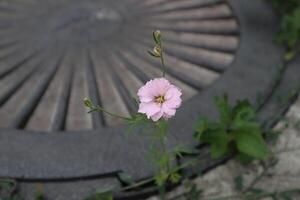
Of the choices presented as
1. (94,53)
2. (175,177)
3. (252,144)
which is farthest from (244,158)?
(94,53)

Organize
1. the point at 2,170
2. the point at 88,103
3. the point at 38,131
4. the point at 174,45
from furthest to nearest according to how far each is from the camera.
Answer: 1. the point at 174,45
2. the point at 38,131
3. the point at 2,170
4. the point at 88,103

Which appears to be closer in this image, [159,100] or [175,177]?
[159,100]

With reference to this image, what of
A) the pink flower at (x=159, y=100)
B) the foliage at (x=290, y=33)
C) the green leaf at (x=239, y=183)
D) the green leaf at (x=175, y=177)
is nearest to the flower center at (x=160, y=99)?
the pink flower at (x=159, y=100)

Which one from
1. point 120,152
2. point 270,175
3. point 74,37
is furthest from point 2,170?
point 270,175

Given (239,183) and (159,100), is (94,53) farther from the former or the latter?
(159,100)

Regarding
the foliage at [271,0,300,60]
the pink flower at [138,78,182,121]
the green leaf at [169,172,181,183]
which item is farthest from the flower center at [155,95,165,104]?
the foliage at [271,0,300,60]

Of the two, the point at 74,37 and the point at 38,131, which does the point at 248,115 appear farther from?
the point at 74,37

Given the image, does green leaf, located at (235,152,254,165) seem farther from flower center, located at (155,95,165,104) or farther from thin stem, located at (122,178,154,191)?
flower center, located at (155,95,165,104)

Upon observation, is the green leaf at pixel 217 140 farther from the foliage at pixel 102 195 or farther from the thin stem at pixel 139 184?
the foliage at pixel 102 195
